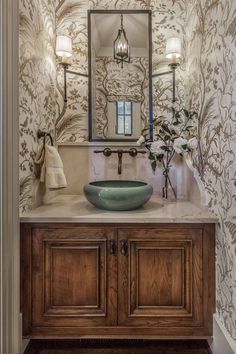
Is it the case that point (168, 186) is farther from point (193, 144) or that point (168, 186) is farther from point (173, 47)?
point (173, 47)

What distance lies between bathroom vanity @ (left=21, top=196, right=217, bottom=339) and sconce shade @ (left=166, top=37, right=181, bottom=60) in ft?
3.97

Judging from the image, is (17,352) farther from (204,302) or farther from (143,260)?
(204,302)

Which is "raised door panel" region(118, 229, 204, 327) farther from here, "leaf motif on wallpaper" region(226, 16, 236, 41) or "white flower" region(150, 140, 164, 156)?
"leaf motif on wallpaper" region(226, 16, 236, 41)

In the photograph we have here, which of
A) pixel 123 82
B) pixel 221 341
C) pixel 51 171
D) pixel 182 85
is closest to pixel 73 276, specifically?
pixel 51 171

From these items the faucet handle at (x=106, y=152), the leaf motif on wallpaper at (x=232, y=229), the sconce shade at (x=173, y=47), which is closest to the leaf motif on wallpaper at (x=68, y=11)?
the sconce shade at (x=173, y=47)

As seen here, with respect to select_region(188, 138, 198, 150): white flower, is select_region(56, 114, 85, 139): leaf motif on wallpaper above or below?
above

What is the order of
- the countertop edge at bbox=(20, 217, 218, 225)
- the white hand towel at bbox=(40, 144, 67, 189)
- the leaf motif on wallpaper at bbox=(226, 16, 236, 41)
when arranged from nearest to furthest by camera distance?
1. the leaf motif on wallpaper at bbox=(226, 16, 236, 41)
2. the countertop edge at bbox=(20, 217, 218, 225)
3. the white hand towel at bbox=(40, 144, 67, 189)

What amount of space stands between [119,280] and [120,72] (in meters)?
1.39

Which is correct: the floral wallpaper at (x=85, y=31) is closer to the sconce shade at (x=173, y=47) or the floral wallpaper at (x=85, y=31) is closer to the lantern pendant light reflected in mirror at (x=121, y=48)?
the sconce shade at (x=173, y=47)

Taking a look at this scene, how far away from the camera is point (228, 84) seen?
4.06 feet

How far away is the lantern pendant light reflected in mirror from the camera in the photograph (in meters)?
1.97

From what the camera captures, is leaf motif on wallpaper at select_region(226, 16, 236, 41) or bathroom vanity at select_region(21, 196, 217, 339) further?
bathroom vanity at select_region(21, 196, 217, 339)

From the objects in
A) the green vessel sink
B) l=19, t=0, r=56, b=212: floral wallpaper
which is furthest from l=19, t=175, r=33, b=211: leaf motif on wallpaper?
the green vessel sink

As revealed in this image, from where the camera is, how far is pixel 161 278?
4.66ft
